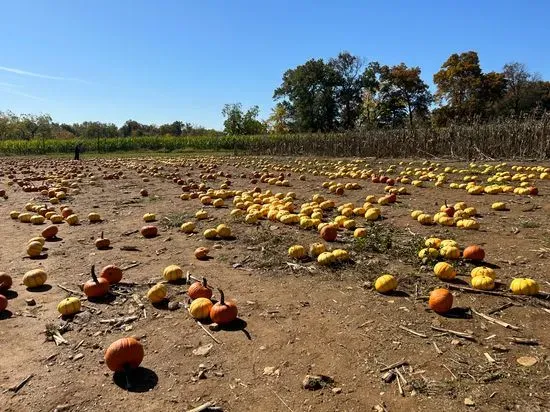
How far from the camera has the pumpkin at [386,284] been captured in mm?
4629

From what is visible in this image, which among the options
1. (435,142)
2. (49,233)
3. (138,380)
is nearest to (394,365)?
(138,380)

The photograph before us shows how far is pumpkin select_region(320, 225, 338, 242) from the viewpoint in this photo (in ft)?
21.9

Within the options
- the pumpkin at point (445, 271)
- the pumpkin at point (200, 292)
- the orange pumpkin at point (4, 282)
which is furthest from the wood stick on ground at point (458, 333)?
the orange pumpkin at point (4, 282)

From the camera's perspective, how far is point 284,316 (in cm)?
428

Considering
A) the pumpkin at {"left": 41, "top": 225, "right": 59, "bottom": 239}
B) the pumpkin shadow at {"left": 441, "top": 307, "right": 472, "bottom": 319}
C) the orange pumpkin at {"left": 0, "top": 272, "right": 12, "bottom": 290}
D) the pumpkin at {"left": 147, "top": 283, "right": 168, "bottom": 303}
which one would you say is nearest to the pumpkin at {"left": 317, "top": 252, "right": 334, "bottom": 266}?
the pumpkin shadow at {"left": 441, "top": 307, "right": 472, "bottom": 319}

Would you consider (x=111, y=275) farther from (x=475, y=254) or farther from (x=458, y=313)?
(x=475, y=254)

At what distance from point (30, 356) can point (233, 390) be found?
185cm

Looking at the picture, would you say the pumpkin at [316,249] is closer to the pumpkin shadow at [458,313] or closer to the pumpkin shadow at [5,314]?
the pumpkin shadow at [458,313]

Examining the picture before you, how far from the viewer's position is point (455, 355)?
3.43 m

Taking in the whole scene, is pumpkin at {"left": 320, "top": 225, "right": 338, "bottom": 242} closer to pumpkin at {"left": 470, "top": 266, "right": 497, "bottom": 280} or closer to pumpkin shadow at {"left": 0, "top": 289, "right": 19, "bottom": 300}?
pumpkin at {"left": 470, "top": 266, "right": 497, "bottom": 280}

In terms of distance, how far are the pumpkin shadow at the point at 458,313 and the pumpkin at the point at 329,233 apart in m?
2.62

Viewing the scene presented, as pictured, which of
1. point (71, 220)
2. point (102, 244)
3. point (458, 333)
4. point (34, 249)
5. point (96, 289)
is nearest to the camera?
point (458, 333)

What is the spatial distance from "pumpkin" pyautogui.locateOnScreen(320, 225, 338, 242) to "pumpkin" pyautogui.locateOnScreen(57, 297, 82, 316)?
3553mm

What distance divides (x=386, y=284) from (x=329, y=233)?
83.0 inches
